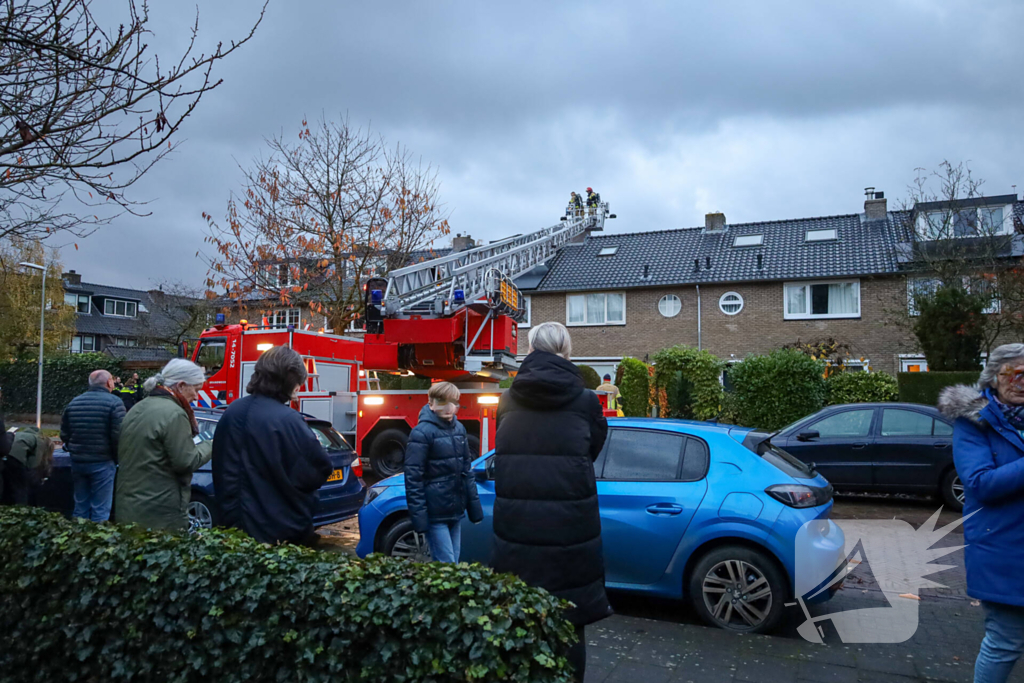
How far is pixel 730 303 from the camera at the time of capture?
2659 centimetres

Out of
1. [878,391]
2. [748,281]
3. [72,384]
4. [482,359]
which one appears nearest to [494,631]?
[482,359]

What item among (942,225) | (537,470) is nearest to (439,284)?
(537,470)

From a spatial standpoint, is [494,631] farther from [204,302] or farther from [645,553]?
[204,302]

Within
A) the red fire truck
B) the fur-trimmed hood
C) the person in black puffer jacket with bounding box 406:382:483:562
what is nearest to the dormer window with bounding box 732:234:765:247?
the red fire truck

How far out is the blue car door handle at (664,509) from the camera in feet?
17.3

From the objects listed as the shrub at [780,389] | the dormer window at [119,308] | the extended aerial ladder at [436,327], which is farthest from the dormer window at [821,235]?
the dormer window at [119,308]

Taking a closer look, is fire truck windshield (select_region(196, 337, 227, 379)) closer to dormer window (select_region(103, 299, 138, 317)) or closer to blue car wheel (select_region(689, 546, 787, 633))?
blue car wheel (select_region(689, 546, 787, 633))

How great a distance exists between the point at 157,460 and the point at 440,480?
1.92 m

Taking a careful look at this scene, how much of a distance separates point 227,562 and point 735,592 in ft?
11.5

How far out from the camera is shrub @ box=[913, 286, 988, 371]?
607 inches

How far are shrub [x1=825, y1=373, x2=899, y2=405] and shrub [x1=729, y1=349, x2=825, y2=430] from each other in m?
0.57

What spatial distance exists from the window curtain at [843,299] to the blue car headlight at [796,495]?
72.5ft

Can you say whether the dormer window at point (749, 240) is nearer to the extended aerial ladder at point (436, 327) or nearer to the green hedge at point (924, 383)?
the green hedge at point (924, 383)

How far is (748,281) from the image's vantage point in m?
26.3
